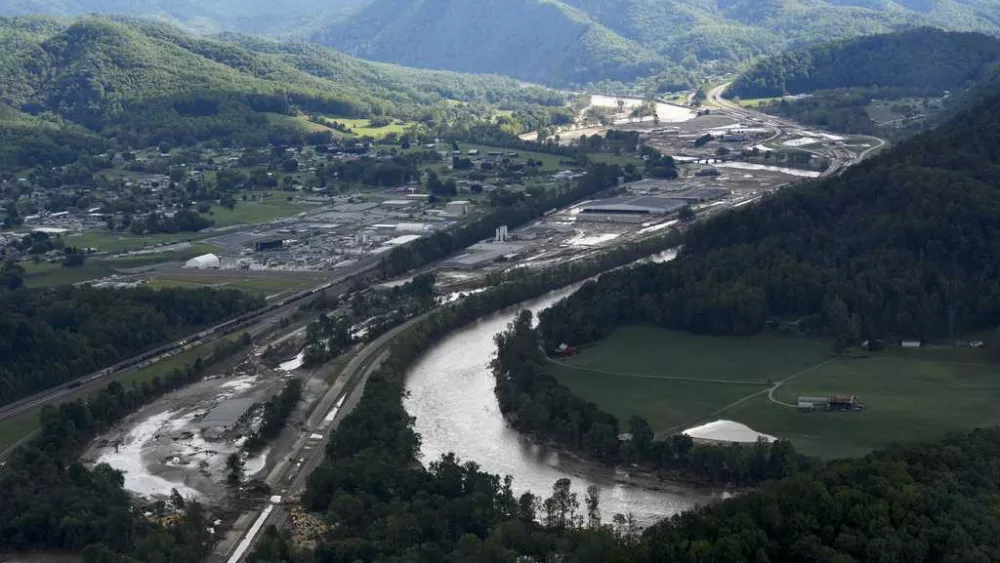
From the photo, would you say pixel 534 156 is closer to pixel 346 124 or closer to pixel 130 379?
pixel 346 124

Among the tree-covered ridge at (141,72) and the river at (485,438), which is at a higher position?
the tree-covered ridge at (141,72)

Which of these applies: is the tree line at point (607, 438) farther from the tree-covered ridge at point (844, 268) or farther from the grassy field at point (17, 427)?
the grassy field at point (17, 427)

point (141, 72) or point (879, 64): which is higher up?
point (879, 64)

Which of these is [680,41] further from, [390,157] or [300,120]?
[390,157]

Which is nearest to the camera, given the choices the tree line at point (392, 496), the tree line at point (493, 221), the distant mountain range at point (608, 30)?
the tree line at point (392, 496)

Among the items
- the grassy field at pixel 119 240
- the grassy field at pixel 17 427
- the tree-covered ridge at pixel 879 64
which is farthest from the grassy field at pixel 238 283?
the tree-covered ridge at pixel 879 64

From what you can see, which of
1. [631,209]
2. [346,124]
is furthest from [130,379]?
[346,124]

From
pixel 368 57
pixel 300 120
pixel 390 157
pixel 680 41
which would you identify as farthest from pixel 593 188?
pixel 368 57
